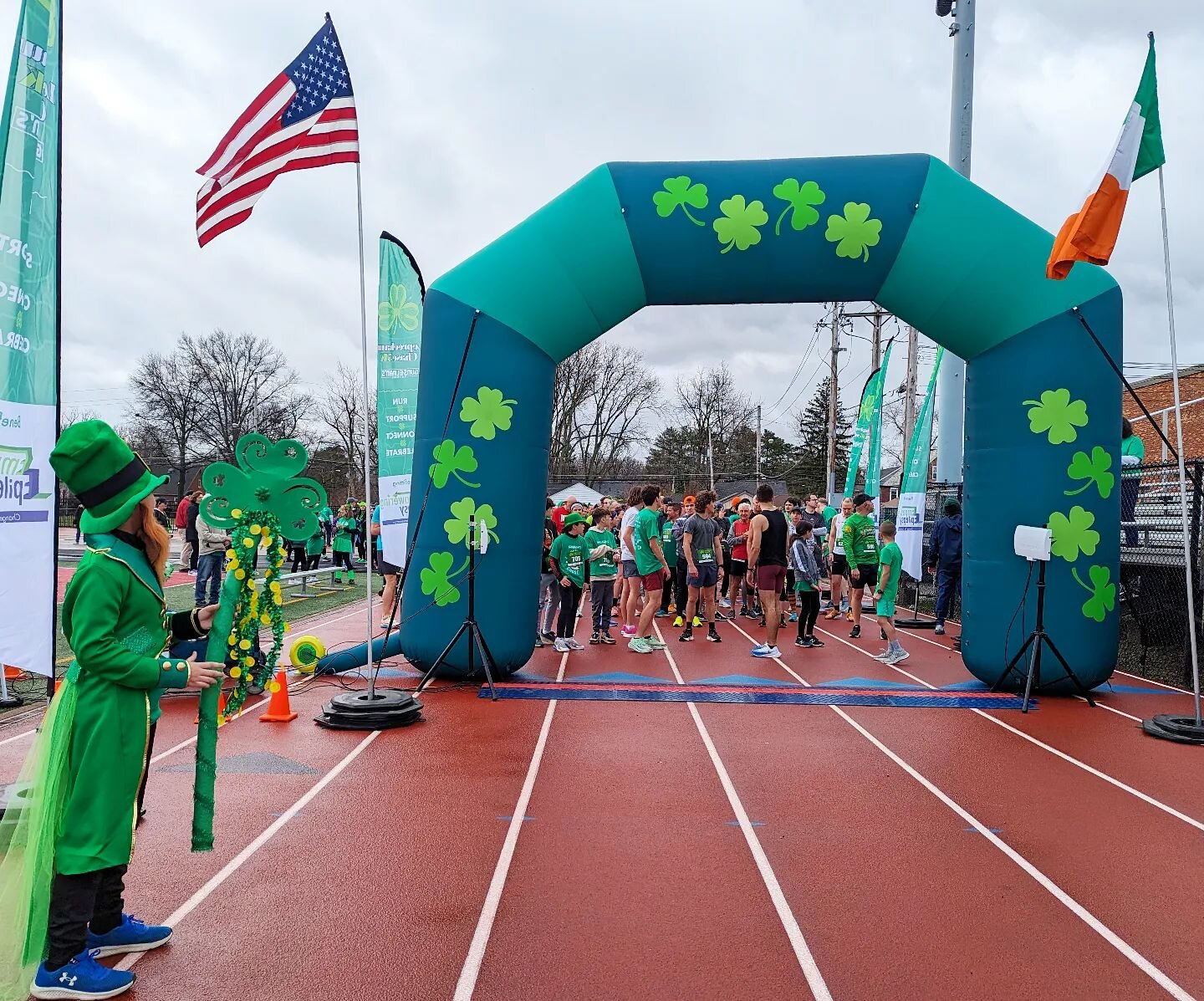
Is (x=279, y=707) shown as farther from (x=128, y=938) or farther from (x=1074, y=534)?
(x=1074, y=534)

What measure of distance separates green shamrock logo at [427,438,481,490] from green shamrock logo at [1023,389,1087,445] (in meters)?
4.91

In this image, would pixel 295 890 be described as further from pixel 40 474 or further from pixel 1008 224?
pixel 1008 224

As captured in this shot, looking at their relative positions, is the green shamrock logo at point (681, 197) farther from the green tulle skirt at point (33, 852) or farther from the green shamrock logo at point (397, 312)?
the green tulle skirt at point (33, 852)

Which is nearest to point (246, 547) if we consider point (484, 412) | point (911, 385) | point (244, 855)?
point (244, 855)

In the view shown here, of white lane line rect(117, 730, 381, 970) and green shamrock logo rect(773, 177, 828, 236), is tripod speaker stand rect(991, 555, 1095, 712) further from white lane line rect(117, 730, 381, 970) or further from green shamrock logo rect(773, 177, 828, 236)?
white lane line rect(117, 730, 381, 970)

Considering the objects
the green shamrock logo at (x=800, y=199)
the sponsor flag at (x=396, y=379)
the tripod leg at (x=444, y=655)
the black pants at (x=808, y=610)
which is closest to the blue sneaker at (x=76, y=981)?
the tripod leg at (x=444, y=655)

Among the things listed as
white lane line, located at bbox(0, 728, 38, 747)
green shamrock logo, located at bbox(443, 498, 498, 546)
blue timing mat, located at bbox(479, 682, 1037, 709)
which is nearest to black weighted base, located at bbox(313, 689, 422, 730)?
blue timing mat, located at bbox(479, 682, 1037, 709)

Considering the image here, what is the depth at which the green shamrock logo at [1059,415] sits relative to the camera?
24.5 feet

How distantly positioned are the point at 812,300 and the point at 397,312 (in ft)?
16.5

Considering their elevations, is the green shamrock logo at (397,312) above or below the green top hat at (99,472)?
above

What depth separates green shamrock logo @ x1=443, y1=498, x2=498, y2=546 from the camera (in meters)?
7.89

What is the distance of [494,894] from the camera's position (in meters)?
3.81

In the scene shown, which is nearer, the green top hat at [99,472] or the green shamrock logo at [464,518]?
the green top hat at [99,472]

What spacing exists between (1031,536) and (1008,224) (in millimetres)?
2667
